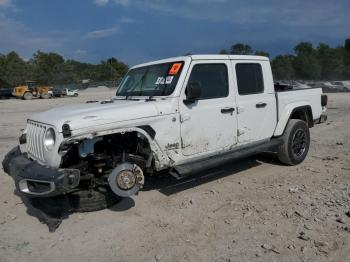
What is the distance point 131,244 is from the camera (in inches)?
163

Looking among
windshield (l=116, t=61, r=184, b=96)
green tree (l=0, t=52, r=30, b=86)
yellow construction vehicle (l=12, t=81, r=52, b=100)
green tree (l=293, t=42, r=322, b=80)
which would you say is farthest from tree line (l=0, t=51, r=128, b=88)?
windshield (l=116, t=61, r=184, b=96)

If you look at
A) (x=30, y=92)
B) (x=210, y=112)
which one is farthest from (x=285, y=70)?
(x=210, y=112)

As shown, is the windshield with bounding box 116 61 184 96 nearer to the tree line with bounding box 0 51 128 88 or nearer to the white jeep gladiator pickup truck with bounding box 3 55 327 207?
the white jeep gladiator pickup truck with bounding box 3 55 327 207

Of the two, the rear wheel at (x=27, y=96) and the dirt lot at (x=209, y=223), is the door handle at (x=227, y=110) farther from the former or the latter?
the rear wheel at (x=27, y=96)

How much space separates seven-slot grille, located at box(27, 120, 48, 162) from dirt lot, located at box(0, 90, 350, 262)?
91 cm

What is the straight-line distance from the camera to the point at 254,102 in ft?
20.0

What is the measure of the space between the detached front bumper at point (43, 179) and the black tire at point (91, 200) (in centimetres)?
66

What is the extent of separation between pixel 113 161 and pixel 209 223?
1434 millimetres

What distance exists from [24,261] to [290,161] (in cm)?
482

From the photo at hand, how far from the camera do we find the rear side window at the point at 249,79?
5.98m

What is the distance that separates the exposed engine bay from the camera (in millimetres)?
4438

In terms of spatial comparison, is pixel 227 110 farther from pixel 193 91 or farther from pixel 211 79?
pixel 193 91

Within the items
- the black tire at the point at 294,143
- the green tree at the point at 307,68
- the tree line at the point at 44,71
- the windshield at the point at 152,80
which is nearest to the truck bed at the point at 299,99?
the black tire at the point at 294,143

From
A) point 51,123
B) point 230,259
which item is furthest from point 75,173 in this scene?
point 230,259
